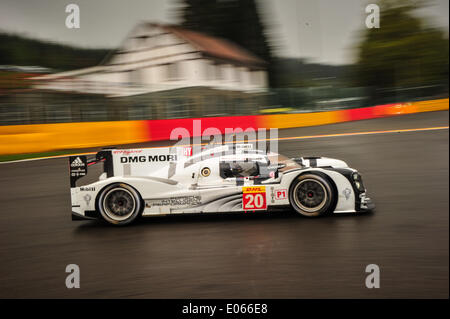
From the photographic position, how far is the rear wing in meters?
4.93

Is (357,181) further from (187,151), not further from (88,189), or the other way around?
(88,189)

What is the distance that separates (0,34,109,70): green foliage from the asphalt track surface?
25.2ft

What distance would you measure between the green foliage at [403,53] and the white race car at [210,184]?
846 cm

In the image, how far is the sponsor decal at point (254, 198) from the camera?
4.61 metres

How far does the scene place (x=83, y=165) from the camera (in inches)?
195

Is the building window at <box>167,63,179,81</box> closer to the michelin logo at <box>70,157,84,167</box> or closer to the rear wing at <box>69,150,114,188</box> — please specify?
the rear wing at <box>69,150,114,188</box>

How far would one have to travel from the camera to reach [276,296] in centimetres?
309

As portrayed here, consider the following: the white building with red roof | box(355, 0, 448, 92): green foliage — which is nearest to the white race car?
the white building with red roof

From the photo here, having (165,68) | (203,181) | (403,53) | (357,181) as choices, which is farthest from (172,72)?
(403,53)

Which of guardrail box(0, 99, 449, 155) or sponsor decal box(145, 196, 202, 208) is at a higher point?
guardrail box(0, 99, 449, 155)

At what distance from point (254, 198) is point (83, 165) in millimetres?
2283

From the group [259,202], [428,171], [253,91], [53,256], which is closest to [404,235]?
[259,202]

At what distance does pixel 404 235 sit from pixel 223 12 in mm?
9908

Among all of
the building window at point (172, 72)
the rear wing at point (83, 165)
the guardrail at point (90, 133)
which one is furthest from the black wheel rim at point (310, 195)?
the building window at point (172, 72)
